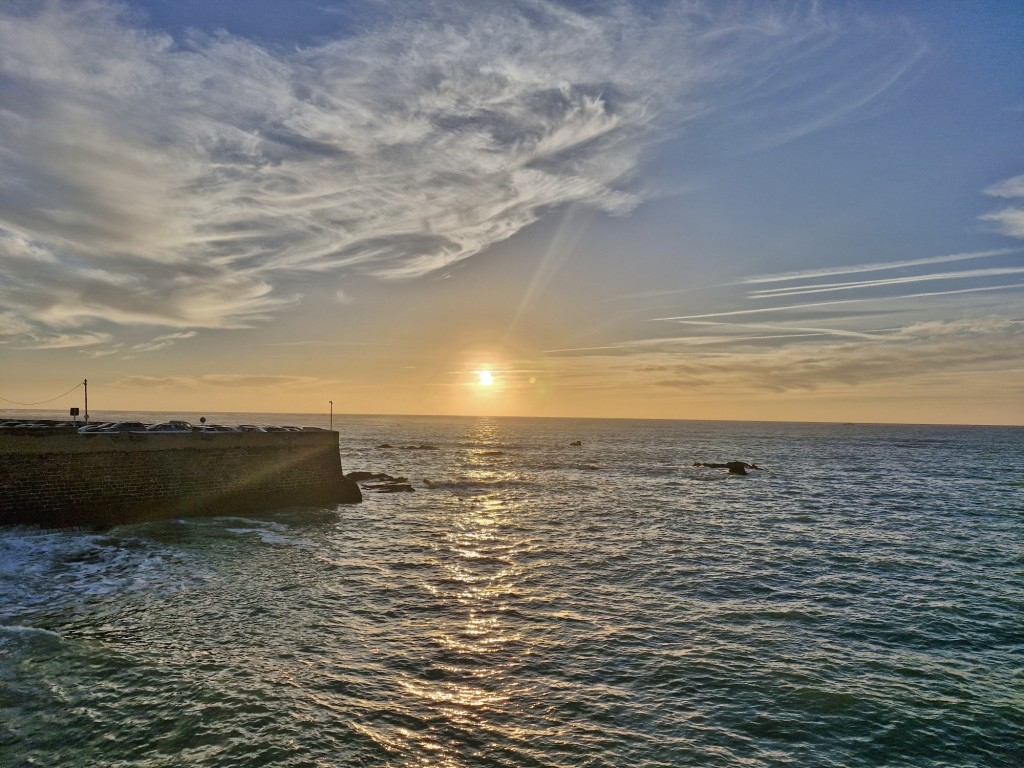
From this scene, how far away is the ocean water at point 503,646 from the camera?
9.95 m

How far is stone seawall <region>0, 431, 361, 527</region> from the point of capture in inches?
922

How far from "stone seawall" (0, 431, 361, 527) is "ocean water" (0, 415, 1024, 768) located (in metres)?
1.16

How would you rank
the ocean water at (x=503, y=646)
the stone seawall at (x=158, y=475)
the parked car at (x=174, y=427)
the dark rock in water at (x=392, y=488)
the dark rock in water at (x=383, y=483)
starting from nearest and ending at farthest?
1. the ocean water at (x=503, y=646)
2. the stone seawall at (x=158, y=475)
3. the parked car at (x=174, y=427)
4. the dark rock in water at (x=392, y=488)
5. the dark rock in water at (x=383, y=483)

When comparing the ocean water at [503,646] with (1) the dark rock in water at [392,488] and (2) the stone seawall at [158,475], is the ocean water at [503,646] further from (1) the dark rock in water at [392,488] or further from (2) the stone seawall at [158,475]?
(1) the dark rock in water at [392,488]

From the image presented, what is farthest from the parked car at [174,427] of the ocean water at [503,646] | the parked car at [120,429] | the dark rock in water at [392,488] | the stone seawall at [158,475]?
the dark rock in water at [392,488]

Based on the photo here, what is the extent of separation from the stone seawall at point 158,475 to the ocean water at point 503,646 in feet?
3.82

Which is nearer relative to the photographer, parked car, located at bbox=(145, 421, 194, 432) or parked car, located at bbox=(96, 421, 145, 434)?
parked car, located at bbox=(96, 421, 145, 434)

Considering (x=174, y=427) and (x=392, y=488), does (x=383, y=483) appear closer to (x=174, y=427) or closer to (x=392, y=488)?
(x=392, y=488)

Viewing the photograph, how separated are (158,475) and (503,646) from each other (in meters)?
20.9

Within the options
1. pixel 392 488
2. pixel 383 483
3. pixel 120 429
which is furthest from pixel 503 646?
pixel 383 483

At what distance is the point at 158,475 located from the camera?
2712 cm

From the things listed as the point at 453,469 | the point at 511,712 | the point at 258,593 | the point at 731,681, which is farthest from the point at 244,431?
the point at 453,469

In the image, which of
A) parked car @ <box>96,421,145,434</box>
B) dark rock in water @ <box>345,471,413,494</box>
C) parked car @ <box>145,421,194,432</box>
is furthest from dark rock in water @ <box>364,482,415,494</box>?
parked car @ <box>96,421,145,434</box>

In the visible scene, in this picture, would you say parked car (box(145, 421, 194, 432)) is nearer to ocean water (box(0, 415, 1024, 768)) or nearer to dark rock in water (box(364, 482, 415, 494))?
ocean water (box(0, 415, 1024, 768))
